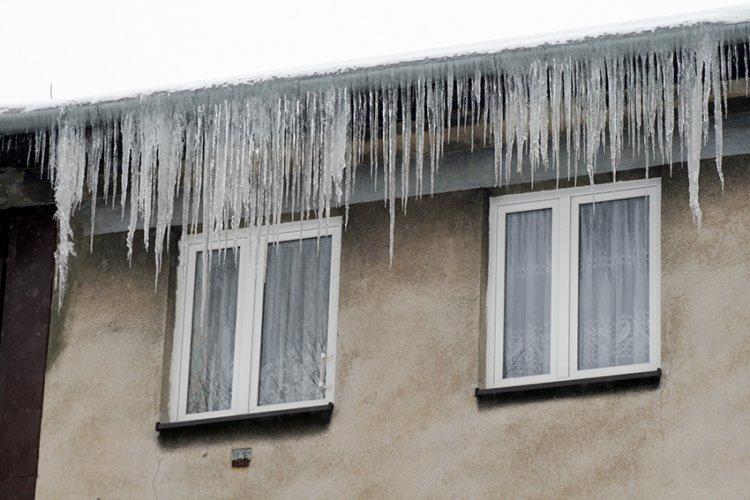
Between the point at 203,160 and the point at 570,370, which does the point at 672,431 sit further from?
the point at 203,160

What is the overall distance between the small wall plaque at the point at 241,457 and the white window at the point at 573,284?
1.46m

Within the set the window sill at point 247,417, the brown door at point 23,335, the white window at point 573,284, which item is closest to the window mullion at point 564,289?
the white window at point 573,284

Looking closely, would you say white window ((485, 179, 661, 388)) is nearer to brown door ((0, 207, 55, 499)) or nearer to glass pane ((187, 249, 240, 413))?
glass pane ((187, 249, 240, 413))

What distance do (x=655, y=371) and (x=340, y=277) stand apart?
2142mm

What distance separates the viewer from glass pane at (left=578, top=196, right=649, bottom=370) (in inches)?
482

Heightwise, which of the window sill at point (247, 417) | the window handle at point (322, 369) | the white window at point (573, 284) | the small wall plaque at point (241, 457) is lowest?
the small wall plaque at point (241, 457)

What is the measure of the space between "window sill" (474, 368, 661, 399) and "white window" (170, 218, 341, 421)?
1137mm

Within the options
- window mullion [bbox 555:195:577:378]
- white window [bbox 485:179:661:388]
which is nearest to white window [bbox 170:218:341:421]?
white window [bbox 485:179:661:388]

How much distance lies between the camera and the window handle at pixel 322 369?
12828mm

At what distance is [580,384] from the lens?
12.0m

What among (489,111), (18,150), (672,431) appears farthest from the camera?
(18,150)

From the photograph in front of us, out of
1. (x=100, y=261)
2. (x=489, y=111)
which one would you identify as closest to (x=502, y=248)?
(x=489, y=111)

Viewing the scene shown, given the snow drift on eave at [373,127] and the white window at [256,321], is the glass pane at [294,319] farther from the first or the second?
the snow drift on eave at [373,127]

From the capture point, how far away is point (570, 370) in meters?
12.3
